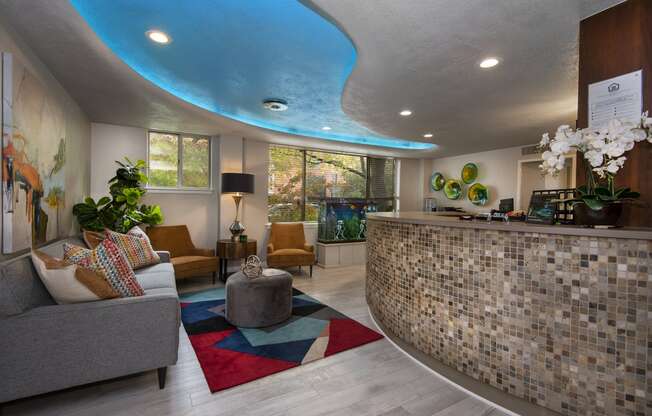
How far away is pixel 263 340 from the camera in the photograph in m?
2.62

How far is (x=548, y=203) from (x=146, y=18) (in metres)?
2.89

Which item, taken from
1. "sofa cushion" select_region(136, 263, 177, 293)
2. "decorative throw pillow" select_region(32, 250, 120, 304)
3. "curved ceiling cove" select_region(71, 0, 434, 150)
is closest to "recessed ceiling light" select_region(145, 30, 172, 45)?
"curved ceiling cove" select_region(71, 0, 434, 150)

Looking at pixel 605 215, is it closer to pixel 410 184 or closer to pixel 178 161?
pixel 178 161

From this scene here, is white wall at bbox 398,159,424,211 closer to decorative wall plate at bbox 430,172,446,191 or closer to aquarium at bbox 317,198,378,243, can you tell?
decorative wall plate at bbox 430,172,446,191

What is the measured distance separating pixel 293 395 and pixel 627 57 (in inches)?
111

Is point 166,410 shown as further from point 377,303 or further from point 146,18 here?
point 146,18

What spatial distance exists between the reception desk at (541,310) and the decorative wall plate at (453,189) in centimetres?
477

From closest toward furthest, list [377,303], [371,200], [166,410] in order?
[166,410], [377,303], [371,200]

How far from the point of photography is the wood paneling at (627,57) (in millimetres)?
1615

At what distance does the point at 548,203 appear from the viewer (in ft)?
5.81

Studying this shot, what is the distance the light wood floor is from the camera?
175 centimetres

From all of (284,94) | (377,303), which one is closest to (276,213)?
(284,94)

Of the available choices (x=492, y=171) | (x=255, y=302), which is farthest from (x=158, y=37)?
(x=492, y=171)

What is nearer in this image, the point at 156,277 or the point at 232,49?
the point at 232,49
